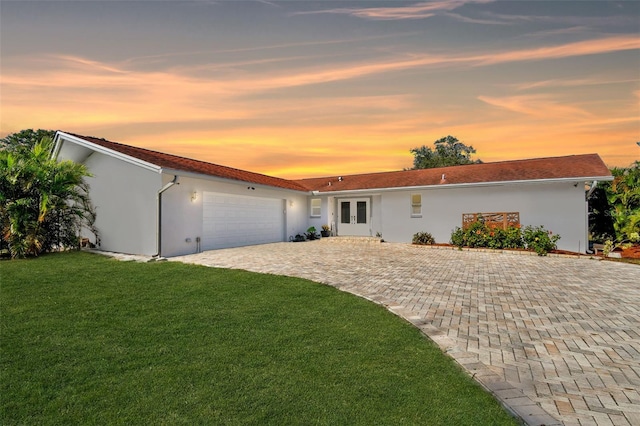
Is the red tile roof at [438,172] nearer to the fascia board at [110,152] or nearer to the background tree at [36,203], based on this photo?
the fascia board at [110,152]

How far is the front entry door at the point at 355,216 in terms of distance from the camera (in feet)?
63.5

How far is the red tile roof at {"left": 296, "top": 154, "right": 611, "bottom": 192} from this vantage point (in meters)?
14.1

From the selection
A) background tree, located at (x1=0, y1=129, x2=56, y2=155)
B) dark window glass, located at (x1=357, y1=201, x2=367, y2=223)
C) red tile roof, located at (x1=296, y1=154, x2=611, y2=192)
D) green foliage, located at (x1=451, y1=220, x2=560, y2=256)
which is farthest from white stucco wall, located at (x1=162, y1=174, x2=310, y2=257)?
background tree, located at (x1=0, y1=129, x2=56, y2=155)

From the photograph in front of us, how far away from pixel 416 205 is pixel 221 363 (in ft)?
50.6

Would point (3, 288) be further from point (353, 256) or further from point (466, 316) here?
point (353, 256)

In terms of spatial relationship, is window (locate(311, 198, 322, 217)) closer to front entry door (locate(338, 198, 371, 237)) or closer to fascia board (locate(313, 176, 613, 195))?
fascia board (locate(313, 176, 613, 195))

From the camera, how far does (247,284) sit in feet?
23.1

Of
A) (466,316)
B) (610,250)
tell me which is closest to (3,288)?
(466,316)

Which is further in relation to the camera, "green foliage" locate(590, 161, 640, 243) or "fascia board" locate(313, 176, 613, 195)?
"fascia board" locate(313, 176, 613, 195)

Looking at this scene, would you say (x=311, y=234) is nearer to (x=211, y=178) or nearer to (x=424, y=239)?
(x=424, y=239)

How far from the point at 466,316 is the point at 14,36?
15.2 meters

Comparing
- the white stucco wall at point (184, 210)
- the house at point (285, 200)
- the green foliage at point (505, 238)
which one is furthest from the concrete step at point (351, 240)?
the white stucco wall at point (184, 210)

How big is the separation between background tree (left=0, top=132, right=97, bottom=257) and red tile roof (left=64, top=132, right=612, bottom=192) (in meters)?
1.78

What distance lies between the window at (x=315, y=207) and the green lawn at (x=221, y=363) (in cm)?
1470
